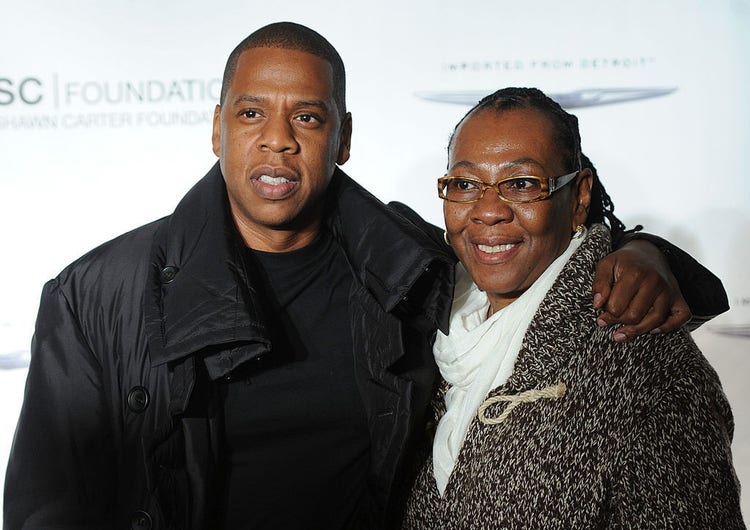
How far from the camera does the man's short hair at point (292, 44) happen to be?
1.72 metres

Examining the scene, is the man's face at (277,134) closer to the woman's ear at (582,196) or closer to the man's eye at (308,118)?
the man's eye at (308,118)

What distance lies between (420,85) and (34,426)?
1840 millimetres

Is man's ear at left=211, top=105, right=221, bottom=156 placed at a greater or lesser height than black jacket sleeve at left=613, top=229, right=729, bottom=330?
greater

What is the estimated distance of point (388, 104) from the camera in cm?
299

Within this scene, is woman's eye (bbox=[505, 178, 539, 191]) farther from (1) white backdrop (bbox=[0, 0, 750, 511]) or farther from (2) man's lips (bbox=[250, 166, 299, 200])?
(1) white backdrop (bbox=[0, 0, 750, 511])

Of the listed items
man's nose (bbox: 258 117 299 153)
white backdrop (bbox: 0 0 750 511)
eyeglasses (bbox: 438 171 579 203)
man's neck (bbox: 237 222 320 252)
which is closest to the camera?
eyeglasses (bbox: 438 171 579 203)

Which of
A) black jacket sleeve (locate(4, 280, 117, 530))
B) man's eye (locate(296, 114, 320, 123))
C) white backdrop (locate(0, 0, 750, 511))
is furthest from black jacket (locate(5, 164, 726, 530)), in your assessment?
white backdrop (locate(0, 0, 750, 511))

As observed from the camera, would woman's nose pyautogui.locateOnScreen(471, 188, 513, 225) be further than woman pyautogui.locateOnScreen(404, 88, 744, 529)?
Yes

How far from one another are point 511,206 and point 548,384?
1.05ft

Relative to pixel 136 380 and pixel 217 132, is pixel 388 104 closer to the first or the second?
pixel 217 132

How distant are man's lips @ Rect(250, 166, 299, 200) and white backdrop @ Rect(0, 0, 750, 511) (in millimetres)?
1337

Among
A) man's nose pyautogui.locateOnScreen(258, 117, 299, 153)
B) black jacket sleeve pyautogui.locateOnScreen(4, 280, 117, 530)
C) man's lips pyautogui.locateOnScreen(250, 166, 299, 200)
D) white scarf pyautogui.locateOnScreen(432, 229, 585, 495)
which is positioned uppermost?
man's nose pyautogui.locateOnScreen(258, 117, 299, 153)

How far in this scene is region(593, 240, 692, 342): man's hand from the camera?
140 centimetres

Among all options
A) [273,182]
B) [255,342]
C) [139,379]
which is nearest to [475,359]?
[255,342]
